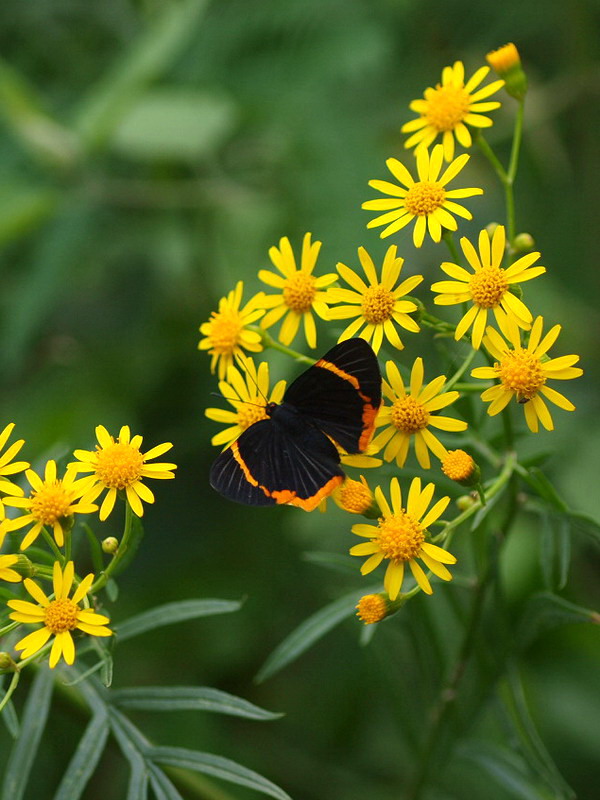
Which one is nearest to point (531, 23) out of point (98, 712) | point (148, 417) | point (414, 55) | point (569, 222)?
point (414, 55)

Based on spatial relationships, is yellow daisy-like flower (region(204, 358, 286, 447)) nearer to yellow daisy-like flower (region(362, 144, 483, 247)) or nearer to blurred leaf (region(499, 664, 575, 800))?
yellow daisy-like flower (region(362, 144, 483, 247))

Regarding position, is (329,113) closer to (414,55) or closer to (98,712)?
(414,55)

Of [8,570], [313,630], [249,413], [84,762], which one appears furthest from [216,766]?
[249,413]

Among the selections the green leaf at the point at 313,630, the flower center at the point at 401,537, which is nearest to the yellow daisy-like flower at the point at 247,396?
the flower center at the point at 401,537

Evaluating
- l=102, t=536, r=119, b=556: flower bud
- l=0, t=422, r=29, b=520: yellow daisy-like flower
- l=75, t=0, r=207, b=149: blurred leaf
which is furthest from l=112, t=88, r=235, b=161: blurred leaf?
l=102, t=536, r=119, b=556: flower bud

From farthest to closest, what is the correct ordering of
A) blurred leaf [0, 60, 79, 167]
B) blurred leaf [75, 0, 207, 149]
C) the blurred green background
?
blurred leaf [0, 60, 79, 167], blurred leaf [75, 0, 207, 149], the blurred green background

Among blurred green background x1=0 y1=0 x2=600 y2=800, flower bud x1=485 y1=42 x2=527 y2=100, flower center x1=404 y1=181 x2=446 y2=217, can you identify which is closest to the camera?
flower center x1=404 y1=181 x2=446 y2=217
